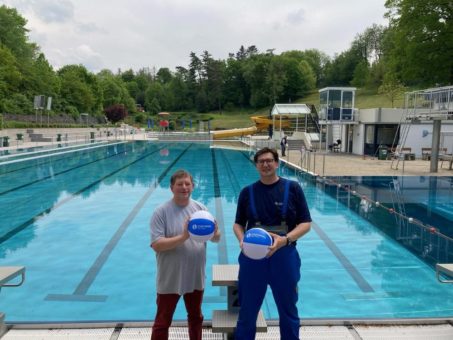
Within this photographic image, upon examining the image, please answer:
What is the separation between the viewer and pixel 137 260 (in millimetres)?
6215

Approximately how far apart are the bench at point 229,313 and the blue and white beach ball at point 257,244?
0.72 m

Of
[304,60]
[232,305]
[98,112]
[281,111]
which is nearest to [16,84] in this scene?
[98,112]

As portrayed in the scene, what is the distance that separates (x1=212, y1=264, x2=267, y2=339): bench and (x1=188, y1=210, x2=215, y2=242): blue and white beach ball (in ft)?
2.32

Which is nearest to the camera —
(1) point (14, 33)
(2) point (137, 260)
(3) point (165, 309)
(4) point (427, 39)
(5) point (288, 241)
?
(5) point (288, 241)

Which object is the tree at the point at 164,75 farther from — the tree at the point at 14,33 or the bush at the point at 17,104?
the bush at the point at 17,104

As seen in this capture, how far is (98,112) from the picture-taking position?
64.0 metres

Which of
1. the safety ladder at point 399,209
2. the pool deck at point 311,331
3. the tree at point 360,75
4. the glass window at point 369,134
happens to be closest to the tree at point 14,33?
the glass window at point 369,134

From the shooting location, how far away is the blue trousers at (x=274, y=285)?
2543mm

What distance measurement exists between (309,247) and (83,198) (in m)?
6.72

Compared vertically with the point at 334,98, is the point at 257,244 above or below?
below

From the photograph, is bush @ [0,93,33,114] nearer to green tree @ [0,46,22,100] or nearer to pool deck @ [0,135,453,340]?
green tree @ [0,46,22,100]

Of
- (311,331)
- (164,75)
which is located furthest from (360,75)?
(311,331)

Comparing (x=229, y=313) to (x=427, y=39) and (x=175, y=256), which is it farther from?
(x=427, y=39)

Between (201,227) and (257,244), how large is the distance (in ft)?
1.17
